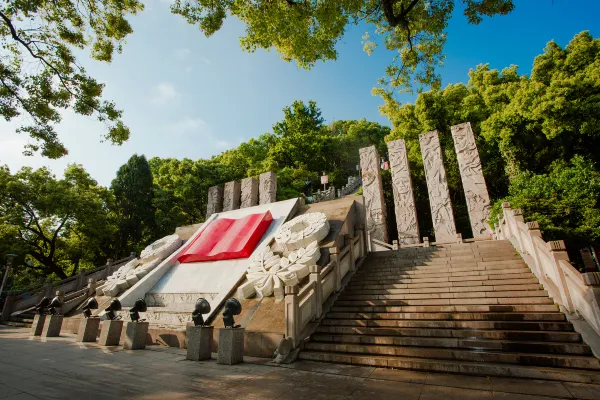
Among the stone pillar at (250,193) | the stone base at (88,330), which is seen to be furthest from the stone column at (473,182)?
the stone base at (88,330)

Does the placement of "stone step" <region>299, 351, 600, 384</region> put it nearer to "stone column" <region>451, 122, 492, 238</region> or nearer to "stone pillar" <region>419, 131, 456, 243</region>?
"stone pillar" <region>419, 131, 456, 243</region>

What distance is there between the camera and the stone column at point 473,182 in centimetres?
1493

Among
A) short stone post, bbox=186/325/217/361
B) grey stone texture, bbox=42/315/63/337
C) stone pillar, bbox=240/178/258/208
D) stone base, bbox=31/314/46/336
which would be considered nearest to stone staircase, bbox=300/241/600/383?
short stone post, bbox=186/325/217/361

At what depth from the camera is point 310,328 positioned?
6172 mm

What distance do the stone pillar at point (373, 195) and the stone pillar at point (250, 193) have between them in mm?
6996

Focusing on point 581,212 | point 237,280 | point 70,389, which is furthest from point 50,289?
point 581,212

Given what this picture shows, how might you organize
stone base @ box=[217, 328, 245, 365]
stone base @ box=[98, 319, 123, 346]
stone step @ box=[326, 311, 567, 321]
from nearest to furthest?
stone base @ box=[217, 328, 245, 365]
stone step @ box=[326, 311, 567, 321]
stone base @ box=[98, 319, 123, 346]

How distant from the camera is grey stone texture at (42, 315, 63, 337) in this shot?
8.27 m

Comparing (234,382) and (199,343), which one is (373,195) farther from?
(234,382)

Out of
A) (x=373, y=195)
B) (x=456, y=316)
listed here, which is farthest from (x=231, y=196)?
(x=456, y=316)

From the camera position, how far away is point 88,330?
7.37m

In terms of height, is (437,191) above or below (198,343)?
above

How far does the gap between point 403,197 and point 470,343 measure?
13.1 metres

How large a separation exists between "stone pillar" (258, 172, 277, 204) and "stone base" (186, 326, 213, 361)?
12.5 meters
